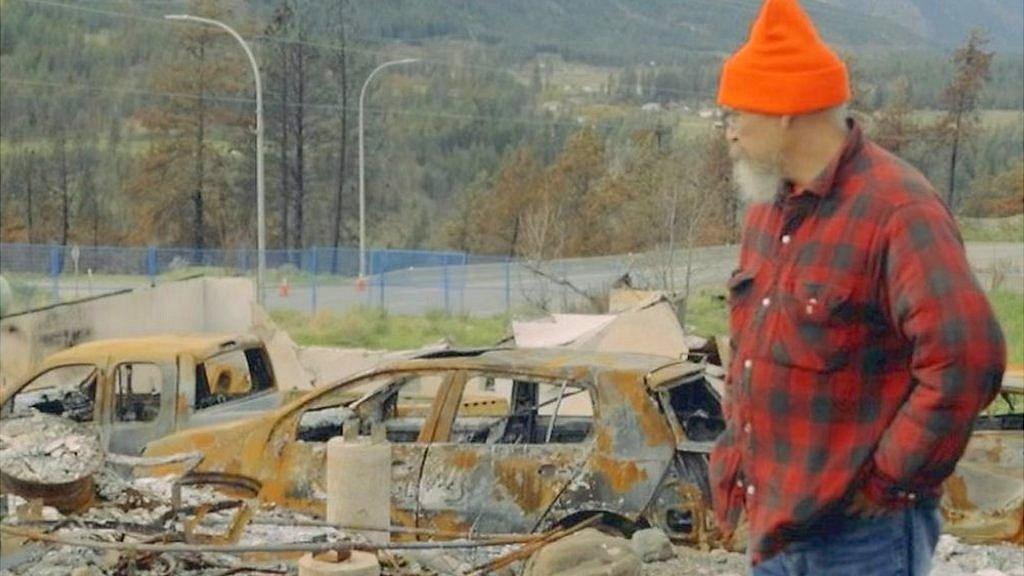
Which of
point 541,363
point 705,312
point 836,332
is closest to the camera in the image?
point 836,332

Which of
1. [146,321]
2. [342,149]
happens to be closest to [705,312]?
[146,321]

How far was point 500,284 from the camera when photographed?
48781 mm

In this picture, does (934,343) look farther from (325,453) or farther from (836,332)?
(325,453)

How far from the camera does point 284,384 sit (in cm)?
1778

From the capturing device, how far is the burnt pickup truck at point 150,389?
1176 centimetres

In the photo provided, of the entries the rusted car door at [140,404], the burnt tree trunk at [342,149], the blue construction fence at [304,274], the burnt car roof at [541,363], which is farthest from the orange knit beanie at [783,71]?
the blue construction fence at [304,274]

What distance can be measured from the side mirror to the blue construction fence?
106ft

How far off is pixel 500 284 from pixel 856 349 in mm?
45432

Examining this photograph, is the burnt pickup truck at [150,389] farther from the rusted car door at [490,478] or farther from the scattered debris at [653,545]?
the scattered debris at [653,545]

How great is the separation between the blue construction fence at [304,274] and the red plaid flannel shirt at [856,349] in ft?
129

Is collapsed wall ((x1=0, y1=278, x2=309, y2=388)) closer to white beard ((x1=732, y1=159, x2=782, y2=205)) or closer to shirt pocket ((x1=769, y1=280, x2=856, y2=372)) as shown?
white beard ((x1=732, y1=159, x2=782, y2=205))

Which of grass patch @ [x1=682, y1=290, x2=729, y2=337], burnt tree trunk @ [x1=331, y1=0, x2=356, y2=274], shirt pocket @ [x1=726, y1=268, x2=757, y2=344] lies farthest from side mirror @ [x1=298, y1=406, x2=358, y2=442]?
burnt tree trunk @ [x1=331, y1=0, x2=356, y2=274]

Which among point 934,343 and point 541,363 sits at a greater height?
point 934,343

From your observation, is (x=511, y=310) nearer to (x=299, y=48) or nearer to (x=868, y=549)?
(x=299, y=48)
